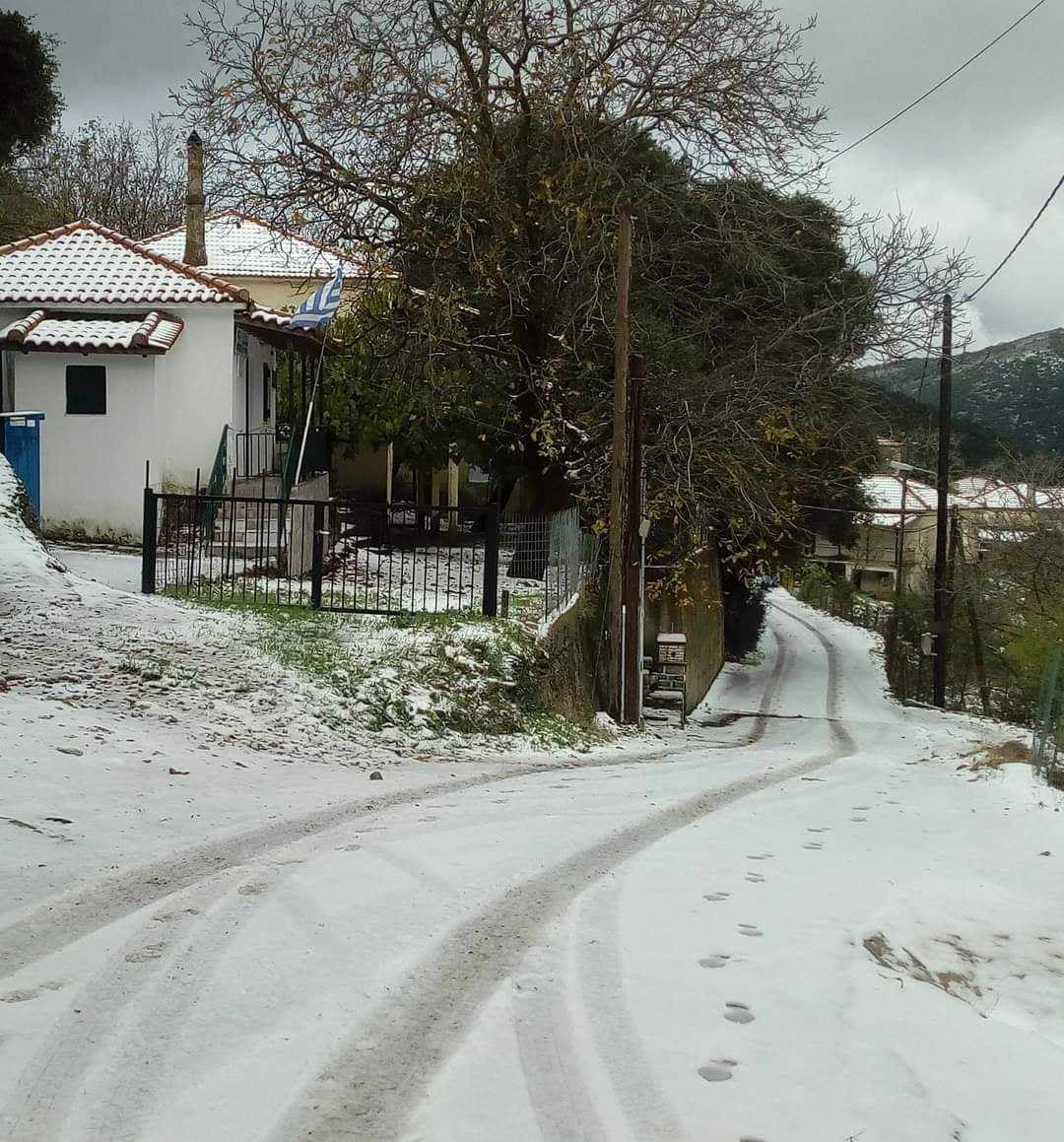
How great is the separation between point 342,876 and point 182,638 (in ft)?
20.8

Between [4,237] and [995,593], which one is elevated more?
[4,237]

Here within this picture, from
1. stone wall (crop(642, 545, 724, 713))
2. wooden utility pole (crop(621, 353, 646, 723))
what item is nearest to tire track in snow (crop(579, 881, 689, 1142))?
wooden utility pole (crop(621, 353, 646, 723))

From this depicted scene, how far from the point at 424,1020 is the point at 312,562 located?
11.9 metres

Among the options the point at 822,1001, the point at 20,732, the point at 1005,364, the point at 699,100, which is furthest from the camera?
the point at 1005,364

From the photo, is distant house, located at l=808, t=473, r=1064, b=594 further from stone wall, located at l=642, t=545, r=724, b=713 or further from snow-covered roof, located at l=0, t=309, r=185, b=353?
snow-covered roof, located at l=0, t=309, r=185, b=353

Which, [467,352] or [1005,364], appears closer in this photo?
[467,352]

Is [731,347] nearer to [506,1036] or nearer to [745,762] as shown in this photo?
[745,762]

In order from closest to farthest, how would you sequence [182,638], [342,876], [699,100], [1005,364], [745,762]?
[342,876] → [182,638] → [745,762] → [699,100] → [1005,364]

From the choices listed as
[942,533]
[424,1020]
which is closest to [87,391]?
[424,1020]

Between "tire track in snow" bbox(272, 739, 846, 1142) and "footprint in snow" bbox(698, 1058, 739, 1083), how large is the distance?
0.88m

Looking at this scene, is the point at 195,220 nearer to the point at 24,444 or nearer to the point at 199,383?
the point at 199,383

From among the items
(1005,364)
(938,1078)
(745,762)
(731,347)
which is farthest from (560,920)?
(1005,364)

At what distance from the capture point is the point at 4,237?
3516 cm

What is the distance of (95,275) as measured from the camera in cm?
2169
